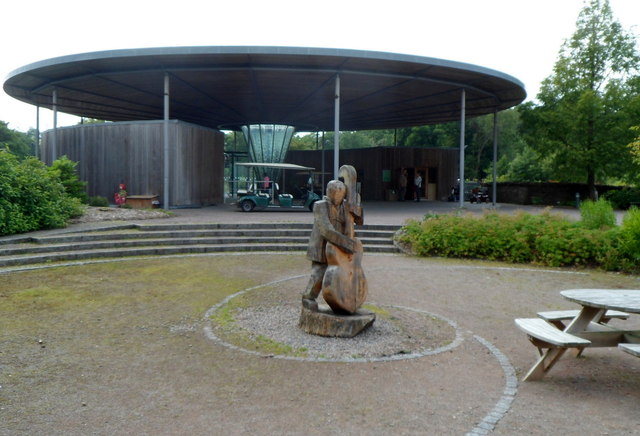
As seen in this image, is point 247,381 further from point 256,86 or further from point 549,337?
point 256,86

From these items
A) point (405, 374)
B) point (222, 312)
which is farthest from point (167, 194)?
point (405, 374)

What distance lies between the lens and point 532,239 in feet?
38.6

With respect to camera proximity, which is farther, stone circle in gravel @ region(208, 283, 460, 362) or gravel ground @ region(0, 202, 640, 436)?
stone circle in gravel @ region(208, 283, 460, 362)

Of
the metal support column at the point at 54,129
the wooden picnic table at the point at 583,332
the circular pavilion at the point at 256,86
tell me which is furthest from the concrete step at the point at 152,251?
the metal support column at the point at 54,129

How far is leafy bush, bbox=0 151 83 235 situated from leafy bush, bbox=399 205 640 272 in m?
9.58

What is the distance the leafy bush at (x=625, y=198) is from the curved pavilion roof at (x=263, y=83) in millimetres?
7840

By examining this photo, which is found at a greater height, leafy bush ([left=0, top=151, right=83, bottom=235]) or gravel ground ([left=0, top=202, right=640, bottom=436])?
leafy bush ([left=0, top=151, right=83, bottom=235])

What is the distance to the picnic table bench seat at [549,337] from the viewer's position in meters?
4.25

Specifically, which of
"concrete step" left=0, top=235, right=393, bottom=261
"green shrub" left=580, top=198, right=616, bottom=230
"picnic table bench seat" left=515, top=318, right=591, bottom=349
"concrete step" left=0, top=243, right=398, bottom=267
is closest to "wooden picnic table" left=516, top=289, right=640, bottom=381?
"picnic table bench seat" left=515, top=318, right=591, bottom=349

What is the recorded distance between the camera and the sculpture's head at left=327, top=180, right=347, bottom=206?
5789 mm

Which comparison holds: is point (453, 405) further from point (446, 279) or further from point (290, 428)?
point (446, 279)

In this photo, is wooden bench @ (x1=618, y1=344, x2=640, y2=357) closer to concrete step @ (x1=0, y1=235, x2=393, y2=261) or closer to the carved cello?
the carved cello

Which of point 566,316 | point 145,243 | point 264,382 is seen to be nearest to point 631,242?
point 566,316

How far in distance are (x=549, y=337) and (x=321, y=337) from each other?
2.46 metres
